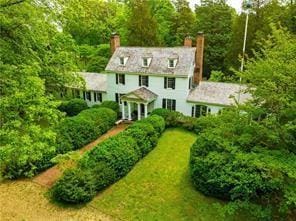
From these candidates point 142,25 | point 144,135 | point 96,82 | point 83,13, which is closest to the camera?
point 83,13

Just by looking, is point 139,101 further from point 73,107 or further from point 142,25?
point 142,25

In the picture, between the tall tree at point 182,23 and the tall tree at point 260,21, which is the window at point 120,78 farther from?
the tall tree at point 182,23

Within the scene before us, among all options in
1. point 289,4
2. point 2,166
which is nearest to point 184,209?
point 2,166

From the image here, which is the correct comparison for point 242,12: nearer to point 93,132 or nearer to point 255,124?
point 93,132

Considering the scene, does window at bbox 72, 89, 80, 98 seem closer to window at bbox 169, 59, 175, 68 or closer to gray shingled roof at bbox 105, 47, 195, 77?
gray shingled roof at bbox 105, 47, 195, 77

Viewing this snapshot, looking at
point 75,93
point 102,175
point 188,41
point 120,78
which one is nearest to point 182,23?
point 188,41

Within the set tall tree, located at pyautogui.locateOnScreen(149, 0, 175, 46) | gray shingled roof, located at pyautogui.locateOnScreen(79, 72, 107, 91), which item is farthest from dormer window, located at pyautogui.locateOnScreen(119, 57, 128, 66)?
tall tree, located at pyautogui.locateOnScreen(149, 0, 175, 46)
